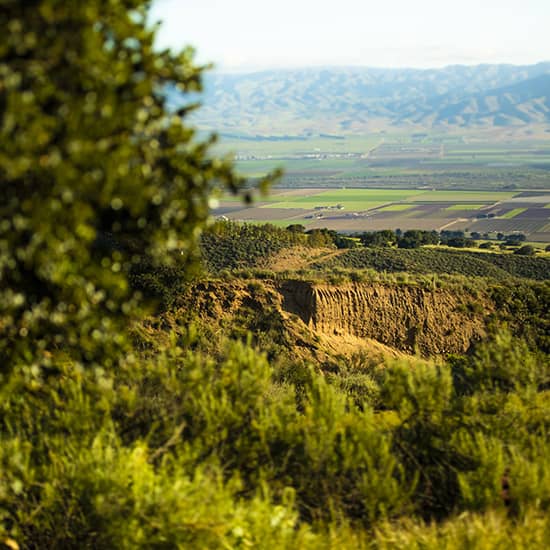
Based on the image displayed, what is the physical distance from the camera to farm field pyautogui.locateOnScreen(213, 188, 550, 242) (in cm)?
12131

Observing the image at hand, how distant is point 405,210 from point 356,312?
4347 inches

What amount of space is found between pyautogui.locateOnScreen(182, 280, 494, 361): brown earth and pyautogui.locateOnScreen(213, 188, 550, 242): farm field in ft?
217

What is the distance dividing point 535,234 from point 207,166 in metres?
103

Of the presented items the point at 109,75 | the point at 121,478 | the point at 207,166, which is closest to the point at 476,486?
the point at 121,478

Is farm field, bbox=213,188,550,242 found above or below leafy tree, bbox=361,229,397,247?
below

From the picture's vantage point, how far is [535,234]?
349ft

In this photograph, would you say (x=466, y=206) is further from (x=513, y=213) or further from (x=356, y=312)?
(x=356, y=312)

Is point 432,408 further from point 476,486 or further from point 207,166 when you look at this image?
point 207,166

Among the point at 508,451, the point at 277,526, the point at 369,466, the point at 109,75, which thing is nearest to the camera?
the point at 109,75

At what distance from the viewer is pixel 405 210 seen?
477 ft

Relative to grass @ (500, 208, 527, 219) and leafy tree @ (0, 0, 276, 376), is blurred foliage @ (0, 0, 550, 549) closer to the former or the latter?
leafy tree @ (0, 0, 276, 376)

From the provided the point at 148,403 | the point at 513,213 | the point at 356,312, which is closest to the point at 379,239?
the point at 356,312

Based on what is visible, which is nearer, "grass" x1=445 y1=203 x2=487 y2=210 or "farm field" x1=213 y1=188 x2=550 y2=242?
"farm field" x1=213 y1=188 x2=550 y2=242

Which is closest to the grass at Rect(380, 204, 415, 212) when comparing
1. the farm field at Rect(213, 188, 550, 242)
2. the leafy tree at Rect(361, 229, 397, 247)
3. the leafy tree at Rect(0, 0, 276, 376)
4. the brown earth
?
the farm field at Rect(213, 188, 550, 242)
